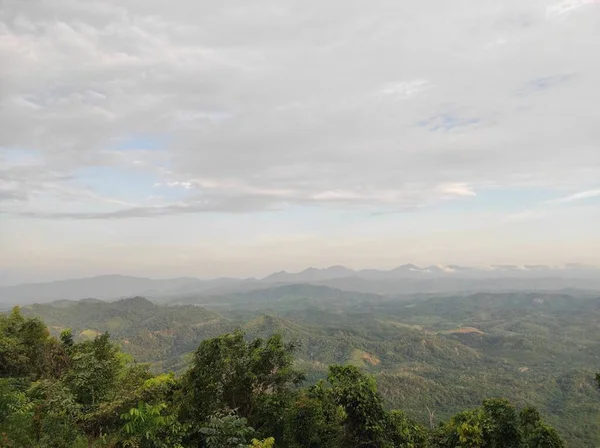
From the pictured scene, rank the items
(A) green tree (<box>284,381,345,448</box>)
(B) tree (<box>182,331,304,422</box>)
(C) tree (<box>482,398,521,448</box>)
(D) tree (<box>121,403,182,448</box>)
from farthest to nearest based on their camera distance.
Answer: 1. (C) tree (<box>482,398,521,448</box>)
2. (A) green tree (<box>284,381,345,448</box>)
3. (B) tree (<box>182,331,304,422</box>)
4. (D) tree (<box>121,403,182,448</box>)

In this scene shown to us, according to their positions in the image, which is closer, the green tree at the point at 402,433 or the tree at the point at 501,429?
the tree at the point at 501,429

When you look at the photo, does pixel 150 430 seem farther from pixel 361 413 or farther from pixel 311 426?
pixel 361 413

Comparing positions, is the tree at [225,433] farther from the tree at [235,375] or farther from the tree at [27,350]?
the tree at [27,350]

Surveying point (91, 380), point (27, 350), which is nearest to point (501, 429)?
point (91, 380)

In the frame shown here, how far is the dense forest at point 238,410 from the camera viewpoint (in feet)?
51.9

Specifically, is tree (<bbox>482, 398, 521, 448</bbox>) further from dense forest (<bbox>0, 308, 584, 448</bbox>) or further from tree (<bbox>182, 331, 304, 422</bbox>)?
tree (<bbox>182, 331, 304, 422</bbox>)

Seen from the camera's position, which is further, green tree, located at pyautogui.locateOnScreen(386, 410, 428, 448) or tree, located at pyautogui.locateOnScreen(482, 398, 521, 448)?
green tree, located at pyautogui.locateOnScreen(386, 410, 428, 448)

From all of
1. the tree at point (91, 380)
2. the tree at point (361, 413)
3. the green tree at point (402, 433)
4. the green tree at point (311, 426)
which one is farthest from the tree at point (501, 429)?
the tree at point (91, 380)

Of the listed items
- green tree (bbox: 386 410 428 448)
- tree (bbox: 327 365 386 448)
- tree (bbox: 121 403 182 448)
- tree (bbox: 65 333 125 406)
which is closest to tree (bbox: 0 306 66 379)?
tree (bbox: 65 333 125 406)

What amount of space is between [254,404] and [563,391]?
231 m

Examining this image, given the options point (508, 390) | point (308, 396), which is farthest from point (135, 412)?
point (508, 390)

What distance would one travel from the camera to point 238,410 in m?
21.6

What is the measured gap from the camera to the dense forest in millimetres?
15820

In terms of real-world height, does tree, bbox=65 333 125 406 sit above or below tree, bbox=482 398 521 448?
above
